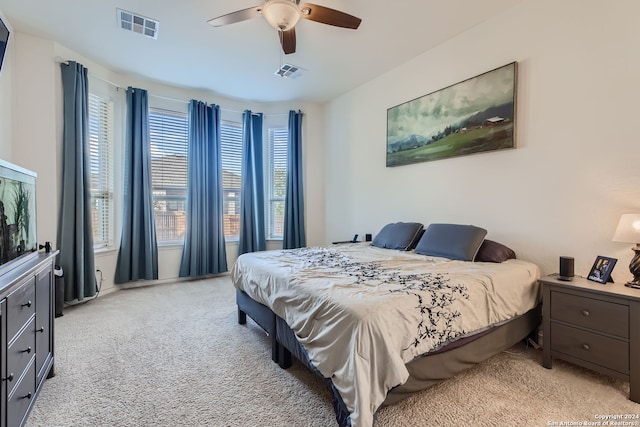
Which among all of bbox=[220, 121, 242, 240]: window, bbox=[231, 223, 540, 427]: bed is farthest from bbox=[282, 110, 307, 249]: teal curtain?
bbox=[231, 223, 540, 427]: bed

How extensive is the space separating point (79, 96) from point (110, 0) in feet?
4.54

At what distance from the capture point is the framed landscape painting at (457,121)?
8.75 feet

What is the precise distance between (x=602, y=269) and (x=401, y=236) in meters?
1.63

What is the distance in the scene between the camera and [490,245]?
2.60m

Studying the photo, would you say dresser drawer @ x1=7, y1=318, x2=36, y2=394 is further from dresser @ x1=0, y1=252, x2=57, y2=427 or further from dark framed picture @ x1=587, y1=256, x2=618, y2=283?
dark framed picture @ x1=587, y1=256, x2=618, y2=283

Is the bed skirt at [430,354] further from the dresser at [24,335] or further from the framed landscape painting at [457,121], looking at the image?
the framed landscape painting at [457,121]

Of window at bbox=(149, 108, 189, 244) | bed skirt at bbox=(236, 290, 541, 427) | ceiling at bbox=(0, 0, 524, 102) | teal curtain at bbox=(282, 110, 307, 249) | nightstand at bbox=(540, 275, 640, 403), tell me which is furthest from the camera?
teal curtain at bbox=(282, 110, 307, 249)

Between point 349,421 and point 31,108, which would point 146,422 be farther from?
point 31,108

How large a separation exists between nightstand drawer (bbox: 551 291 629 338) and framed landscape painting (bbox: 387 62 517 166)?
138cm

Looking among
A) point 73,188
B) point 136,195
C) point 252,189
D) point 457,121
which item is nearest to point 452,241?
point 457,121

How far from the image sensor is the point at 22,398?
1.38 m

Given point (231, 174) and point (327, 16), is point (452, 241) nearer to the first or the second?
point (327, 16)

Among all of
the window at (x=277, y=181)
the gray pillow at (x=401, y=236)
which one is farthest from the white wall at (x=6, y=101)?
the gray pillow at (x=401, y=236)

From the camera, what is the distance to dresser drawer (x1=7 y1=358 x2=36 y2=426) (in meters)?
1.25
